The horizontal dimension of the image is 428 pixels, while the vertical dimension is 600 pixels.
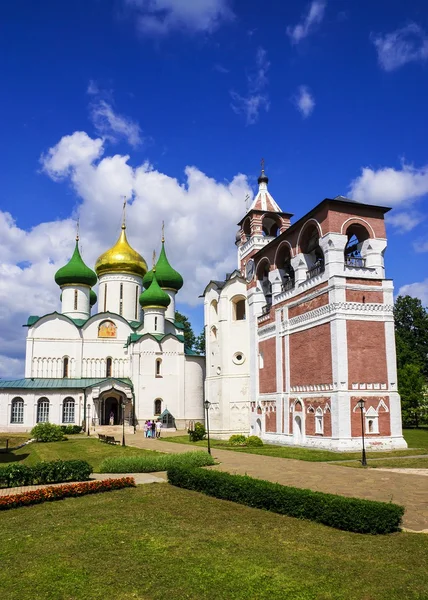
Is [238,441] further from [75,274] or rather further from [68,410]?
[75,274]

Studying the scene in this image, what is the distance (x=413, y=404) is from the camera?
39.6m

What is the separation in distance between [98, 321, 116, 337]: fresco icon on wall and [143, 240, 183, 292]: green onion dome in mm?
5340

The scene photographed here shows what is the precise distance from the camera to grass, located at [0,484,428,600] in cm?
607

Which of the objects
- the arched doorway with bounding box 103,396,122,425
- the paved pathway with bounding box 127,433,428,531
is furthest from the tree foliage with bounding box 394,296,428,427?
the paved pathway with bounding box 127,433,428,531

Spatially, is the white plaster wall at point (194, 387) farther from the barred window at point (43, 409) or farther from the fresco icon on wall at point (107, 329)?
the barred window at point (43, 409)

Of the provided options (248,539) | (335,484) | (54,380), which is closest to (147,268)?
(54,380)

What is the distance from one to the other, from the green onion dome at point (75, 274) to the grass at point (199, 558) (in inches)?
1232

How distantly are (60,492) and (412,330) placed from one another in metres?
42.2


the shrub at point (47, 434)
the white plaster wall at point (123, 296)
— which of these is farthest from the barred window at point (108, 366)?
the shrub at point (47, 434)

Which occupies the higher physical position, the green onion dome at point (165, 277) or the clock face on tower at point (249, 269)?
the green onion dome at point (165, 277)

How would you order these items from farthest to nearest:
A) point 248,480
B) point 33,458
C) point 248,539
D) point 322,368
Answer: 1. point 322,368
2. point 33,458
3. point 248,480
4. point 248,539

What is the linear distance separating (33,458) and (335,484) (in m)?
14.2

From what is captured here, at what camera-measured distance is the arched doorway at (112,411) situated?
3812 centimetres

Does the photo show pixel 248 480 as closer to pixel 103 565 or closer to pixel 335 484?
pixel 335 484
